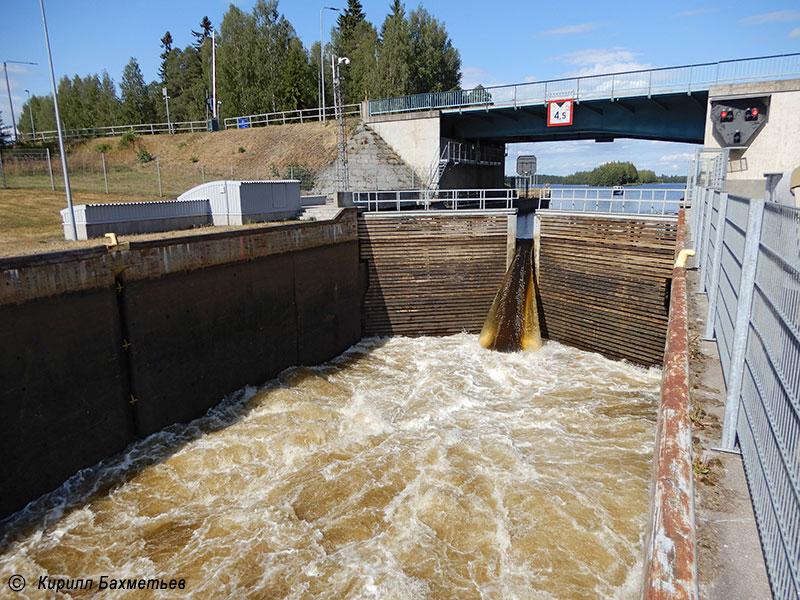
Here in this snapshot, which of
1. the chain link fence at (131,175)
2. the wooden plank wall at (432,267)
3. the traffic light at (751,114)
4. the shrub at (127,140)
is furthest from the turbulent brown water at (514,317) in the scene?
the shrub at (127,140)

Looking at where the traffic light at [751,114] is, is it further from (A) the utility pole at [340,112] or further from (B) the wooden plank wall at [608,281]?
(A) the utility pole at [340,112]

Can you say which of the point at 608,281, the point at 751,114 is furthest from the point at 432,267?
the point at 751,114

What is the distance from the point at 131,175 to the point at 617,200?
1050 inches

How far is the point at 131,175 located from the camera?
98.6 feet

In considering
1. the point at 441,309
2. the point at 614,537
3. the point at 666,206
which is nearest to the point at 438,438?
the point at 614,537

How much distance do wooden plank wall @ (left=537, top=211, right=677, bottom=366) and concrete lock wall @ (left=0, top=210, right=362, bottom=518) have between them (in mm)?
7478

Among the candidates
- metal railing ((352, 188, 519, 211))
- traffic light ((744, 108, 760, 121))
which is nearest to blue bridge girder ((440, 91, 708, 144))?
traffic light ((744, 108, 760, 121))

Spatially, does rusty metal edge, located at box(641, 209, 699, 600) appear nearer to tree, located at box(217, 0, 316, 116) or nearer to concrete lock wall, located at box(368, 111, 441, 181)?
Answer: concrete lock wall, located at box(368, 111, 441, 181)

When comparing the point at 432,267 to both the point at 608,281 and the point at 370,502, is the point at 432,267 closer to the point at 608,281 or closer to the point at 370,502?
the point at 608,281

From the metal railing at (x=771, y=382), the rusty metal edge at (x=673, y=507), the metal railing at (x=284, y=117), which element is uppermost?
the metal railing at (x=284, y=117)

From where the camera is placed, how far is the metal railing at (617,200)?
49.3ft

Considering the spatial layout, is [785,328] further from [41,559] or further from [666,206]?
[666,206]

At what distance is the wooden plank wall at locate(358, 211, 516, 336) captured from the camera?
17.4 meters

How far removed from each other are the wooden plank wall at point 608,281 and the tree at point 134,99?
164ft
